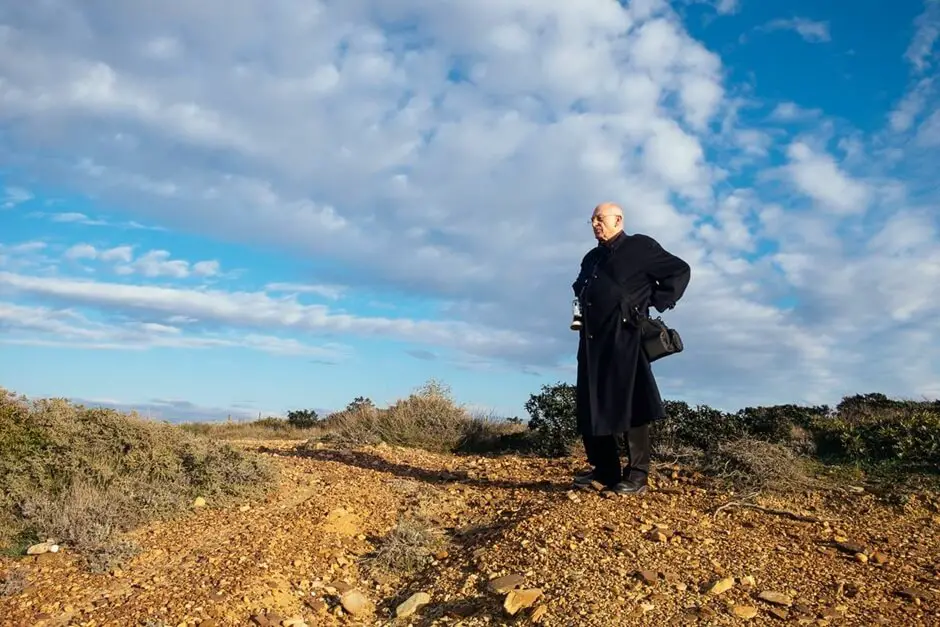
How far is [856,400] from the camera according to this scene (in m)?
12.7

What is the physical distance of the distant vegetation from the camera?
19.3 feet

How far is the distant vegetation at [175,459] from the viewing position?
5895 millimetres

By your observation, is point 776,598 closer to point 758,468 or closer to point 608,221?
point 758,468

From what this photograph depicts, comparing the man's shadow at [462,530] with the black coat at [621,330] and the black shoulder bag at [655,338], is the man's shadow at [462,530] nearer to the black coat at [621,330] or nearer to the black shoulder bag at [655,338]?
the black coat at [621,330]

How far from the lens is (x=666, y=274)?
592 cm

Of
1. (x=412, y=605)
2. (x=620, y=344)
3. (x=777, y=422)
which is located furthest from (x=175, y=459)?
(x=777, y=422)

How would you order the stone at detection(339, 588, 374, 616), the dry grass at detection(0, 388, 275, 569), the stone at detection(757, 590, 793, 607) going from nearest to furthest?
the stone at detection(757, 590, 793, 607), the stone at detection(339, 588, 374, 616), the dry grass at detection(0, 388, 275, 569)

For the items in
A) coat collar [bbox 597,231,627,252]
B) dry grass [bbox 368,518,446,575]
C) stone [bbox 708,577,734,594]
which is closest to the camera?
stone [bbox 708,577,734,594]

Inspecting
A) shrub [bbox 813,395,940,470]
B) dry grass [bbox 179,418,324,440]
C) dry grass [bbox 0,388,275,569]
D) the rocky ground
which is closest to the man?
the rocky ground

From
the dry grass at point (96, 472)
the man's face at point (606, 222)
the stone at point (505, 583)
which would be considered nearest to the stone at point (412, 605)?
the stone at point (505, 583)

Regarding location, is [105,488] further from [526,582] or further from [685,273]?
[685,273]

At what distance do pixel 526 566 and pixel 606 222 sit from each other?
2.75 m

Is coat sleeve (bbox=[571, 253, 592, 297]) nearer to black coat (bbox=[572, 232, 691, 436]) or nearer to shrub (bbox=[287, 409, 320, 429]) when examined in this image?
black coat (bbox=[572, 232, 691, 436])

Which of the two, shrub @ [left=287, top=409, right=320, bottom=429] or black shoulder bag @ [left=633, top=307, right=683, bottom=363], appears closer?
black shoulder bag @ [left=633, top=307, right=683, bottom=363]
